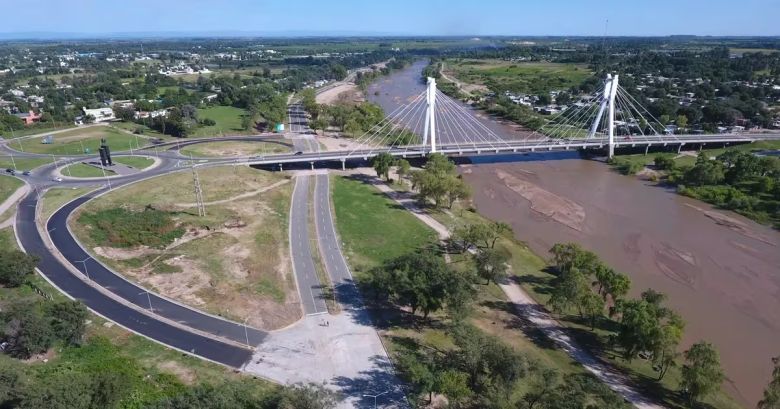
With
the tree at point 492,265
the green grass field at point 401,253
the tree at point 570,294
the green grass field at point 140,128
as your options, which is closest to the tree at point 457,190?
the green grass field at point 401,253

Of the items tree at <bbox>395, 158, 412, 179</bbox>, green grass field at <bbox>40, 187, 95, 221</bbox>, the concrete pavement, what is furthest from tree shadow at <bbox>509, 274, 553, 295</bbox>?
green grass field at <bbox>40, 187, 95, 221</bbox>

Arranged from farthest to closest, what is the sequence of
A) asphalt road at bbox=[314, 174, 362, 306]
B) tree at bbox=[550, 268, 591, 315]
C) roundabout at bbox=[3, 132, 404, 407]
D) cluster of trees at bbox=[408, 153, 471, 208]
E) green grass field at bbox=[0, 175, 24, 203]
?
green grass field at bbox=[0, 175, 24, 203] < cluster of trees at bbox=[408, 153, 471, 208] < asphalt road at bbox=[314, 174, 362, 306] < tree at bbox=[550, 268, 591, 315] < roundabout at bbox=[3, 132, 404, 407]

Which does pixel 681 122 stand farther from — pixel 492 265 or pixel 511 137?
pixel 492 265

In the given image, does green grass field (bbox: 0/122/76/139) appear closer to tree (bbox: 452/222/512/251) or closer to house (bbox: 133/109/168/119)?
house (bbox: 133/109/168/119)

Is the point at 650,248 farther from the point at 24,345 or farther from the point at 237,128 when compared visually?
the point at 237,128

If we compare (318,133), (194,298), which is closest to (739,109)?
(318,133)

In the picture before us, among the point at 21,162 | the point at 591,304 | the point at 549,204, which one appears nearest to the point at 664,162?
the point at 549,204

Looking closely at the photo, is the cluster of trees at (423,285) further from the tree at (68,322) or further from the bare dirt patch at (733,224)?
the bare dirt patch at (733,224)
